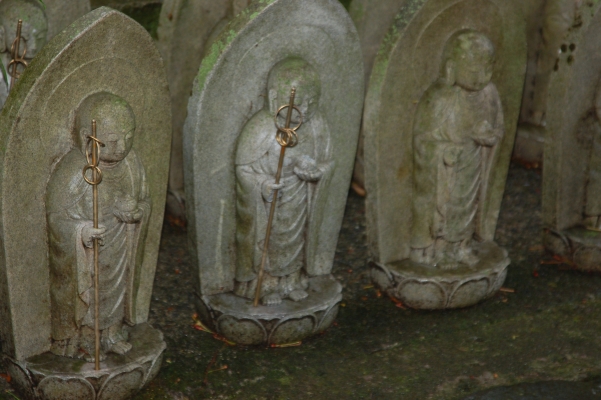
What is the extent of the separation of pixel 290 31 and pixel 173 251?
2000 mm

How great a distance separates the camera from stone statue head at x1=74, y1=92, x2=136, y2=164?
15.0 feet

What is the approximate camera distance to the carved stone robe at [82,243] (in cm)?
466

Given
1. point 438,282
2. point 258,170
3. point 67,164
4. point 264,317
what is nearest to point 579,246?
point 438,282

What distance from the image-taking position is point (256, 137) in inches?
205

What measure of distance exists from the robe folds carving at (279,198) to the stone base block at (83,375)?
812 mm

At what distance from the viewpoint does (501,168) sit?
6273 millimetres

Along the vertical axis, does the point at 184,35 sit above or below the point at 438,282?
above

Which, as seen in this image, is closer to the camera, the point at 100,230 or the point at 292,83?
the point at 100,230

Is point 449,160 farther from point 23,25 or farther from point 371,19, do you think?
point 23,25

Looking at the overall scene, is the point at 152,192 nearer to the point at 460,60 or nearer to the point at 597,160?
the point at 460,60

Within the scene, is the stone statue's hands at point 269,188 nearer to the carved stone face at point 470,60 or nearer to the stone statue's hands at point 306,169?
the stone statue's hands at point 306,169

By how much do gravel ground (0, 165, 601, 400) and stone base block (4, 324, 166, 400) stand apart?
0.13 m

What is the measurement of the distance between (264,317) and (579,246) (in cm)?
235

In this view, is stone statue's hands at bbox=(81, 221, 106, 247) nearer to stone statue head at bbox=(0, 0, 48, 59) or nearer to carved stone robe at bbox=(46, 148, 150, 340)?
carved stone robe at bbox=(46, 148, 150, 340)
